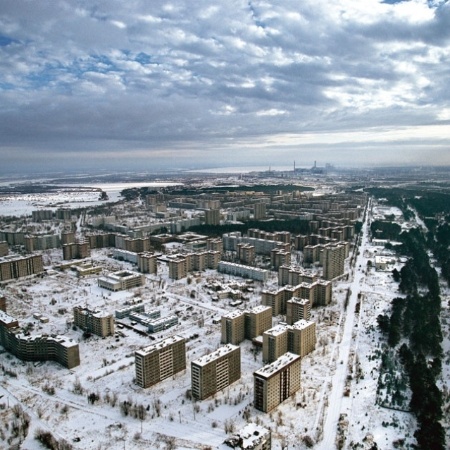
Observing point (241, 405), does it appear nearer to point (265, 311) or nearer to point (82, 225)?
point (265, 311)

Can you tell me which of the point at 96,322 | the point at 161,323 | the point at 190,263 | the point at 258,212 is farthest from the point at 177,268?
the point at 258,212

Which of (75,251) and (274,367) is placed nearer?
(274,367)

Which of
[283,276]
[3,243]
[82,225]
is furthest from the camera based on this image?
[82,225]

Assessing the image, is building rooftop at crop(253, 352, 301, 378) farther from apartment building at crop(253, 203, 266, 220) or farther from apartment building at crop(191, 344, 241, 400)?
apartment building at crop(253, 203, 266, 220)

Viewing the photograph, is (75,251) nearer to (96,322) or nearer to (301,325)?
(96,322)

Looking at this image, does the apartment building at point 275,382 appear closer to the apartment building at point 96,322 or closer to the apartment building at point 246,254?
the apartment building at point 96,322

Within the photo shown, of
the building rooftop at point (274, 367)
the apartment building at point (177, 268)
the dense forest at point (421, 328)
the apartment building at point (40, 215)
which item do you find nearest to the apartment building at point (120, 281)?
the apartment building at point (177, 268)

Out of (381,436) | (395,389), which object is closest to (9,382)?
(381,436)
